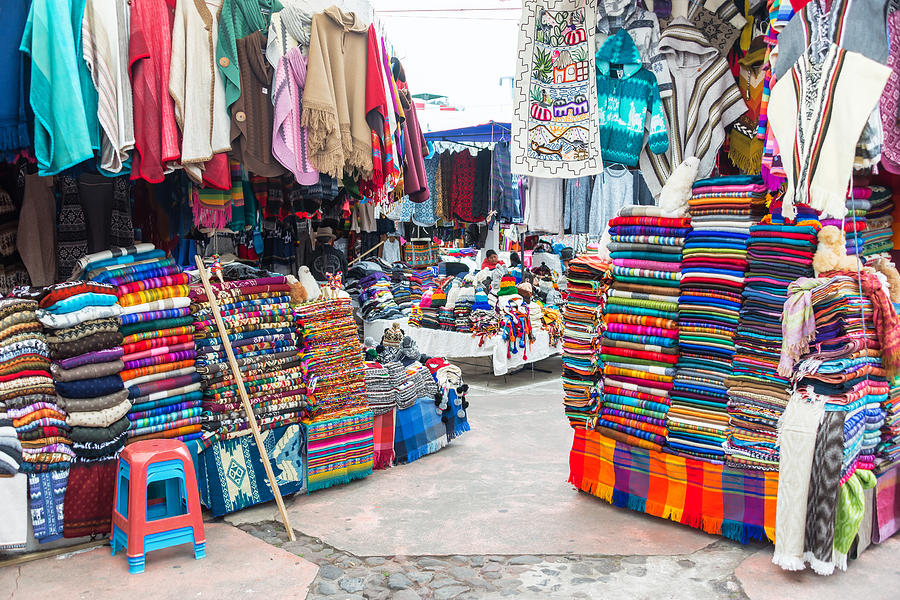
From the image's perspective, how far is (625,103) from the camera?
4.21m

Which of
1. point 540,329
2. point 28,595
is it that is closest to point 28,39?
point 28,595

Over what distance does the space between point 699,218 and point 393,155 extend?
1855mm

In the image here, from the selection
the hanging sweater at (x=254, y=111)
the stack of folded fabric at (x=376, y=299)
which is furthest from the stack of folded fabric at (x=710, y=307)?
the stack of folded fabric at (x=376, y=299)

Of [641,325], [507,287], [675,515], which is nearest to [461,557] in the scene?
[675,515]

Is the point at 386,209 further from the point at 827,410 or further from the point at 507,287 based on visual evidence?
the point at 507,287

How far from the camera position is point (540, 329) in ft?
27.1

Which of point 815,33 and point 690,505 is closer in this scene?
point 815,33

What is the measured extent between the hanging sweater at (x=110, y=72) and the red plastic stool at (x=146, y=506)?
4.58 ft

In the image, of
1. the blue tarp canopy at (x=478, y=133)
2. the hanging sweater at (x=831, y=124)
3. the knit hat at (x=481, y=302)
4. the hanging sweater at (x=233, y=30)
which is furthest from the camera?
the blue tarp canopy at (x=478, y=133)

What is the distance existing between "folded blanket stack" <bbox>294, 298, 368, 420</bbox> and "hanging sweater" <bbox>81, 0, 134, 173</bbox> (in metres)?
1.45

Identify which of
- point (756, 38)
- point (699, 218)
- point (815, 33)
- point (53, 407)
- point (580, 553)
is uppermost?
point (756, 38)

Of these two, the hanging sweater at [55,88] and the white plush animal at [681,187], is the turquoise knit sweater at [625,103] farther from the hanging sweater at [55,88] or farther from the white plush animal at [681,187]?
the hanging sweater at [55,88]

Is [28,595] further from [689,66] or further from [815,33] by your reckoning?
[689,66]

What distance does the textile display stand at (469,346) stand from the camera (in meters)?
7.64
